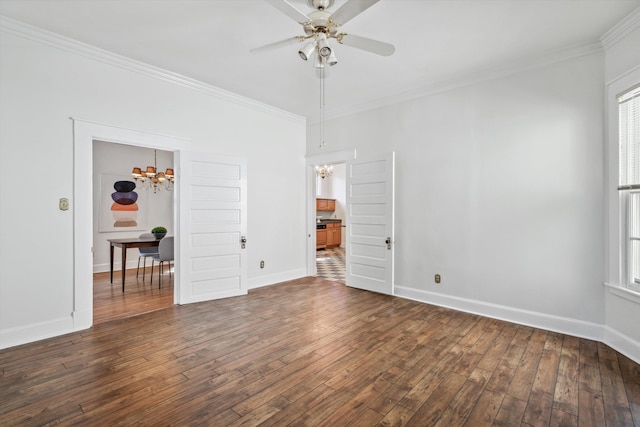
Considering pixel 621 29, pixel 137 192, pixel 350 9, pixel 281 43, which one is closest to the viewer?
pixel 350 9

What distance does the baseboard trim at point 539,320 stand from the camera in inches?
108

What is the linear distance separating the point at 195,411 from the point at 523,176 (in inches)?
153

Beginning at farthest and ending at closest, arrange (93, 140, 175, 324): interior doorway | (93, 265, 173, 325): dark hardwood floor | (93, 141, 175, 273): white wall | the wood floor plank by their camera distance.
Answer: (93, 141, 175, 273): white wall, (93, 140, 175, 324): interior doorway, (93, 265, 173, 325): dark hardwood floor, the wood floor plank

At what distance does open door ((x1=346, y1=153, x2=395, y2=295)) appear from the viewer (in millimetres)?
4480

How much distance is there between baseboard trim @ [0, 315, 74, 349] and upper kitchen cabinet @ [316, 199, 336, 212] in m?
7.72

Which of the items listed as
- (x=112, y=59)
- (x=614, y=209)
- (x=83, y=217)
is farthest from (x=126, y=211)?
(x=614, y=209)

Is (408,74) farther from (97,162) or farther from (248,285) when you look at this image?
(97,162)

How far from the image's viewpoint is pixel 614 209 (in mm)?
2854

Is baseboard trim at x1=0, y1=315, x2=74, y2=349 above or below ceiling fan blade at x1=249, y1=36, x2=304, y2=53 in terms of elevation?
below

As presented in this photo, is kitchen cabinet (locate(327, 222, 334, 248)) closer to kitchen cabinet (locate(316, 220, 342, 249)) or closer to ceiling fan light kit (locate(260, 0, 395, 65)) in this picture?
kitchen cabinet (locate(316, 220, 342, 249))

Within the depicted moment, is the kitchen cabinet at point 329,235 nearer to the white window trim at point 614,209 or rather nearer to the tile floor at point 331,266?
the tile floor at point 331,266

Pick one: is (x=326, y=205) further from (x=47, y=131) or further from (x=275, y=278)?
(x=47, y=131)

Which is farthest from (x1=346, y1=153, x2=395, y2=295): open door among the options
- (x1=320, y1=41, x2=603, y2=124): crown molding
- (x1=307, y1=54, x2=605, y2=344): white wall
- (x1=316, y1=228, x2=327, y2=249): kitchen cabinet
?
(x1=316, y1=228, x2=327, y2=249): kitchen cabinet

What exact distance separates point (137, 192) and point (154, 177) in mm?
850
